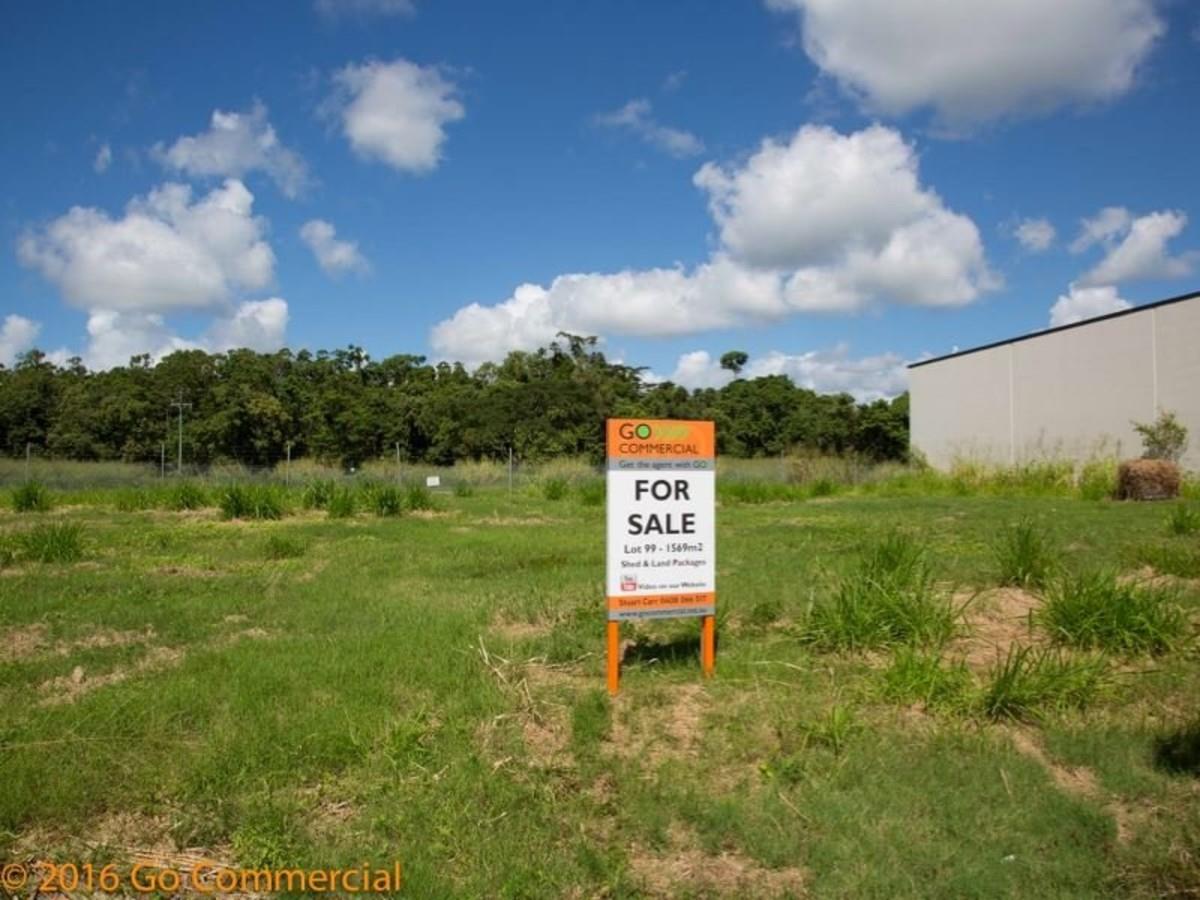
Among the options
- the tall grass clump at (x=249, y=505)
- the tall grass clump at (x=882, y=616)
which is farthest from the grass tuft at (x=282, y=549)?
the tall grass clump at (x=882, y=616)

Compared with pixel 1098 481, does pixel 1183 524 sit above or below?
below

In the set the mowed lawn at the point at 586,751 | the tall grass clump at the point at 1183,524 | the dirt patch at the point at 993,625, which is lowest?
the mowed lawn at the point at 586,751

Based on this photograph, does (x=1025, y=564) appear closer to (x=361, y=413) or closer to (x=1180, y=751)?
(x=1180, y=751)

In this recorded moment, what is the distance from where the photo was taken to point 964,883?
3219 millimetres

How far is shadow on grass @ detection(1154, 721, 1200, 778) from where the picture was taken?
4004 millimetres

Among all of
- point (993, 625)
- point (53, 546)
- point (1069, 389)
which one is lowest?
point (993, 625)

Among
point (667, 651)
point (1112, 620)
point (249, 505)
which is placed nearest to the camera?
point (1112, 620)

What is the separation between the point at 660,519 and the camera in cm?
529

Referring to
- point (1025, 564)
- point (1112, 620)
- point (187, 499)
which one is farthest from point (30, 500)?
point (1112, 620)

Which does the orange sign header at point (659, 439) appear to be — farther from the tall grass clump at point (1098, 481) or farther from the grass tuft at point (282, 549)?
the tall grass clump at point (1098, 481)

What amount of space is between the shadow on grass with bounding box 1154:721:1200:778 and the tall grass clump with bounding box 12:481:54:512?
1962 centimetres

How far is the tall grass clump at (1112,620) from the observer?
5.45 m

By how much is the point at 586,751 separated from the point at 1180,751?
2.83 meters

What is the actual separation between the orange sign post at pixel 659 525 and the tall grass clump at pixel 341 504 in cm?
1175
